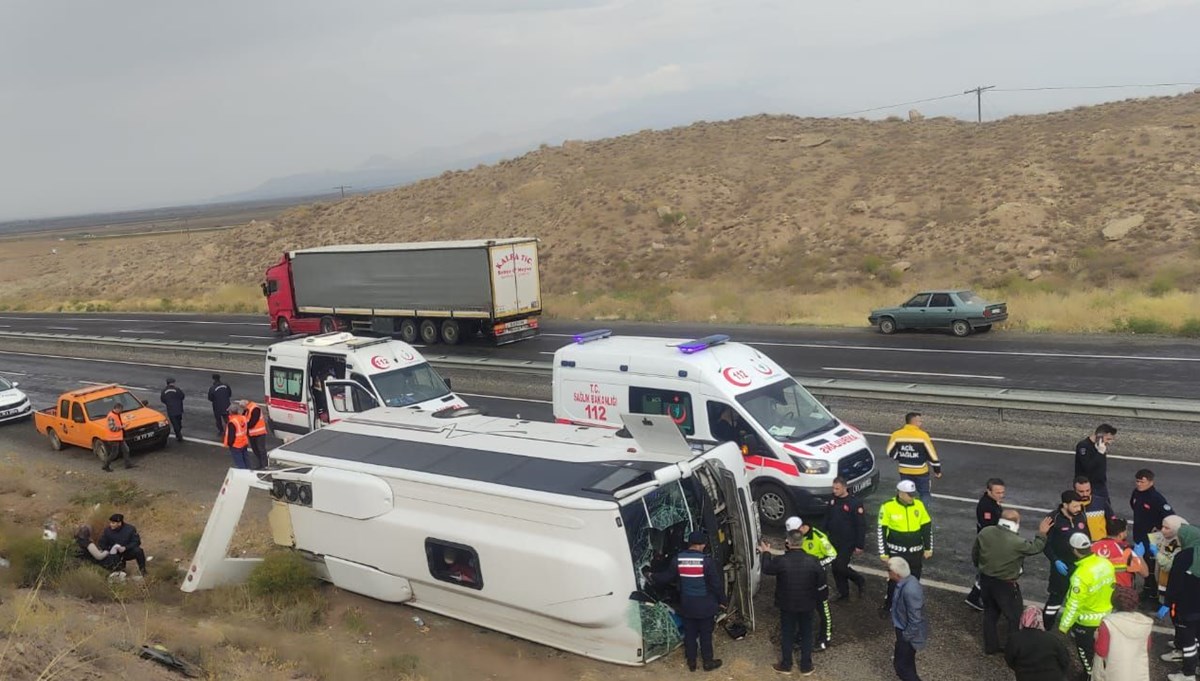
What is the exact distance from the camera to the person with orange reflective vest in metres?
7.79

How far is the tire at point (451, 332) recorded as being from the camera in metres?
31.0

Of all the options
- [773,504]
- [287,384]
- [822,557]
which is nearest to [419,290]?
[287,384]

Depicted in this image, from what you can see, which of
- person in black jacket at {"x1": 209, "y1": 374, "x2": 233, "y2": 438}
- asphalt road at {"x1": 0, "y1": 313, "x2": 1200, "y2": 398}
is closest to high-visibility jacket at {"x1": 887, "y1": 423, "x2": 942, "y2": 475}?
asphalt road at {"x1": 0, "y1": 313, "x2": 1200, "y2": 398}

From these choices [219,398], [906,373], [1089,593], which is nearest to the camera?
[1089,593]

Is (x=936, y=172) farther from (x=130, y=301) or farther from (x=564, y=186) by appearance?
(x=130, y=301)

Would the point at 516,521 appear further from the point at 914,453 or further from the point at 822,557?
the point at 914,453

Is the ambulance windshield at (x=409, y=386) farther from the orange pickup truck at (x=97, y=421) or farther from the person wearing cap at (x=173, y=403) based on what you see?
the orange pickup truck at (x=97, y=421)

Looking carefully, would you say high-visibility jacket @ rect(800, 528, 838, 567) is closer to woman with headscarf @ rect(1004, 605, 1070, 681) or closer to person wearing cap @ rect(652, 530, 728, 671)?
person wearing cap @ rect(652, 530, 728, 671)

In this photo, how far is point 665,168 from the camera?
208ft

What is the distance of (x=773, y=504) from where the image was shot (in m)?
11.5

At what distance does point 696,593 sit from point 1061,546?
3.58m

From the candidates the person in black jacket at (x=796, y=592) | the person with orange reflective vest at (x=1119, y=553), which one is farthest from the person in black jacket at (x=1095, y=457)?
the person in black jacket at (x=796, y=592)

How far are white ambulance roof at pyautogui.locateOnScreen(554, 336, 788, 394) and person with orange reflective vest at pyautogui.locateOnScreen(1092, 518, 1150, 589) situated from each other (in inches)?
194

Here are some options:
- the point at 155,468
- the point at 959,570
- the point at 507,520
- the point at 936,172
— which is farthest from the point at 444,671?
the point at 936,172
